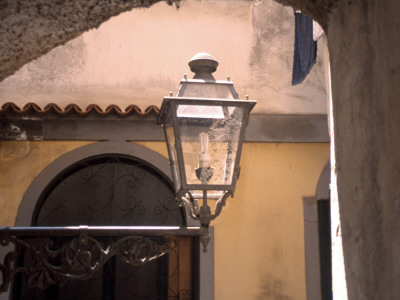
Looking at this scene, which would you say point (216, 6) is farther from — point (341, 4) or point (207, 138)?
point (341, 4)

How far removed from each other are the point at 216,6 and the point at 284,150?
73.8 inches

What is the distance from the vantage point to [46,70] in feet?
18.9

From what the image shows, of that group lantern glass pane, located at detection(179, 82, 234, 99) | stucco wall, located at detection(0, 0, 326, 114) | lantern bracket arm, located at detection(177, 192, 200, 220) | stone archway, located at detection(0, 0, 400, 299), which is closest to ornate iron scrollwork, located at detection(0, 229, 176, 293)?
lantern bracket arm, located at detection(177, 192, 200, 220)

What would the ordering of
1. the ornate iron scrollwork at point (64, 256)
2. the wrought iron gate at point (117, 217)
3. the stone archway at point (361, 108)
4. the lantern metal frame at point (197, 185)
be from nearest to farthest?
1. the stone archway at point (361, 108)
2. the ornate iron scrollwork at point (64, 256)
3. the lantern metal frame at point (197, 185)
4. the wrought iron gate at point (117, 217)

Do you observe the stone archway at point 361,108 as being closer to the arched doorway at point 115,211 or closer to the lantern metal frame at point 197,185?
the lantern metal frame at point 197,185

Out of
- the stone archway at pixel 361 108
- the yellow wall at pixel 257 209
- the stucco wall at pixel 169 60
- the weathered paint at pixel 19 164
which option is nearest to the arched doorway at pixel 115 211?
the weathered paint at pixel 19 164

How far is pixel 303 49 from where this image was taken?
511 cm

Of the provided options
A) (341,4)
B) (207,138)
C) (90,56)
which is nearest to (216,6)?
(90,56)

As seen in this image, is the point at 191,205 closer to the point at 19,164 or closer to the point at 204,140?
the point at 204,140

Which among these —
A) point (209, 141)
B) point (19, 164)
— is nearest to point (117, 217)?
point (19, 164)

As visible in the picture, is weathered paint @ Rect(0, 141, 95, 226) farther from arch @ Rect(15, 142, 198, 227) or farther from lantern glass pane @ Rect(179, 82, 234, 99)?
lantern glass pane @ Rect(179, 82, 234, 99)

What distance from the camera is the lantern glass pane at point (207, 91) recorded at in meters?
2.82

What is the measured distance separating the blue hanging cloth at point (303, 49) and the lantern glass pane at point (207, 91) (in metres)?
2.29

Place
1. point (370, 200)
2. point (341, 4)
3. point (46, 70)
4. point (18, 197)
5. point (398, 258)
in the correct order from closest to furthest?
1. point (398, 258)
2. point (370, 200)
3. point (341, 4)
4. point (18, 197)
5. point (46, 70)
